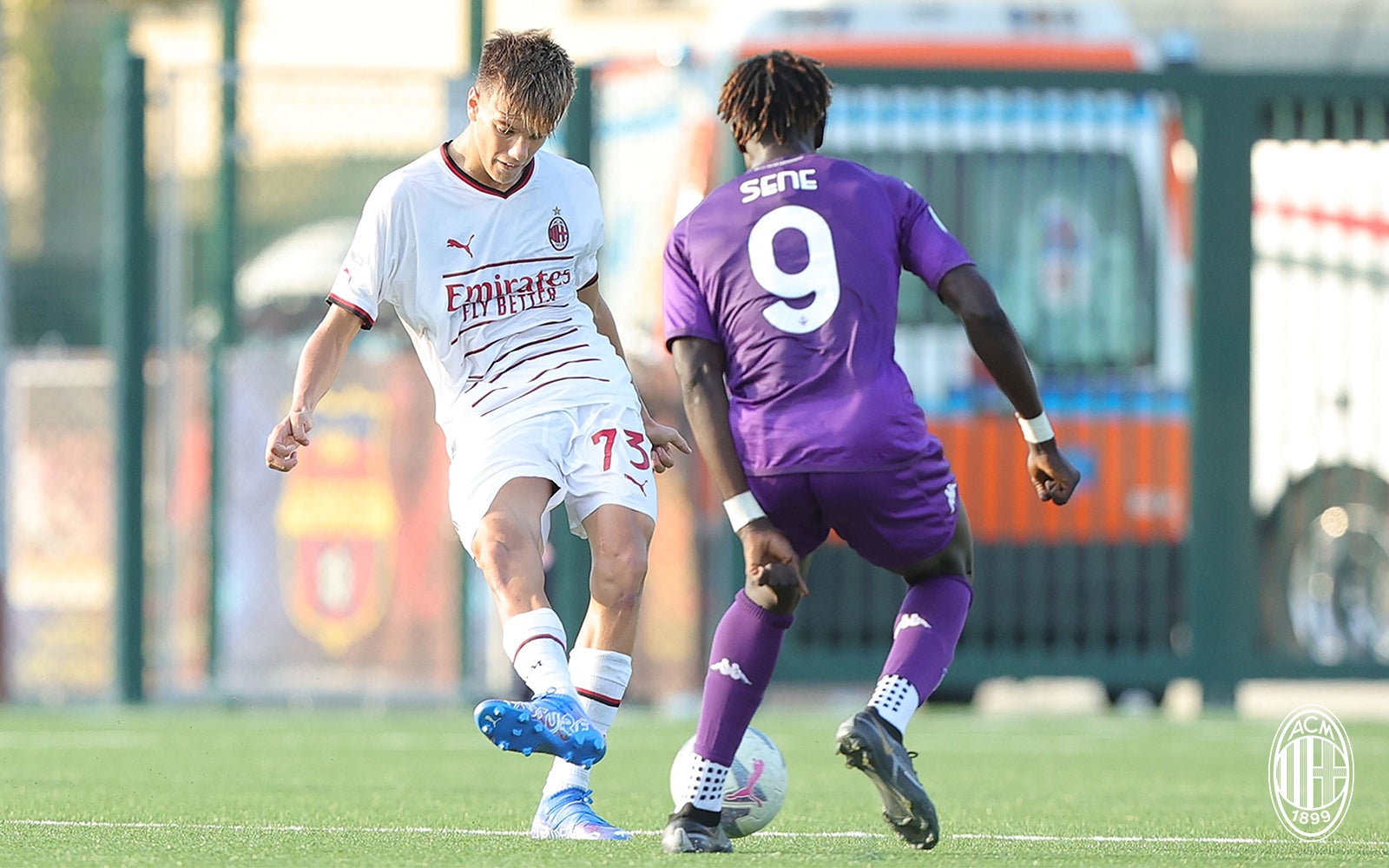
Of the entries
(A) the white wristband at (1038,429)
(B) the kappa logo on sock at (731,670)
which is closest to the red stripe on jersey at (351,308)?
(B) the kappa logo on sock at (731,670)

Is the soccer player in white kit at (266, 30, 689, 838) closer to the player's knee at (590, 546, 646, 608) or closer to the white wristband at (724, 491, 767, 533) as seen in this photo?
the player's knee at (590, 546, 646, 608)

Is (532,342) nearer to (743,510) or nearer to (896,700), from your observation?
(743,510)

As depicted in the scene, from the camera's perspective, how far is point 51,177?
A: 1823 cm

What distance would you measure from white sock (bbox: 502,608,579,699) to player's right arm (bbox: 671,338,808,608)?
17.0 inches

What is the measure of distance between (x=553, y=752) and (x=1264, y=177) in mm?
7480

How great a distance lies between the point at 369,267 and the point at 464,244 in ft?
0.73

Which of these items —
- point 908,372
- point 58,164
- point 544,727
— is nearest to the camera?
point 544,727

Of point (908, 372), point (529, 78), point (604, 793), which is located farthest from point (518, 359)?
point (908, 372)

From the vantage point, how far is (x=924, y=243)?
5.05 metres

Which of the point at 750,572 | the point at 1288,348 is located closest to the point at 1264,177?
the point at 1288,348

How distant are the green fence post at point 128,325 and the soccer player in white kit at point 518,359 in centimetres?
583

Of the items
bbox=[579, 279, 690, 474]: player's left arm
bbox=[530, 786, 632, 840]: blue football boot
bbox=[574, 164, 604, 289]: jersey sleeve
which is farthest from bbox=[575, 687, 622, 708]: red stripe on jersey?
bbox=[574, 164, 604, 289]: jersey sleeve

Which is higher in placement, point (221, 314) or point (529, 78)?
point (529, 78)

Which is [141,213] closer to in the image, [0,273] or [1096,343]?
[0,273]
